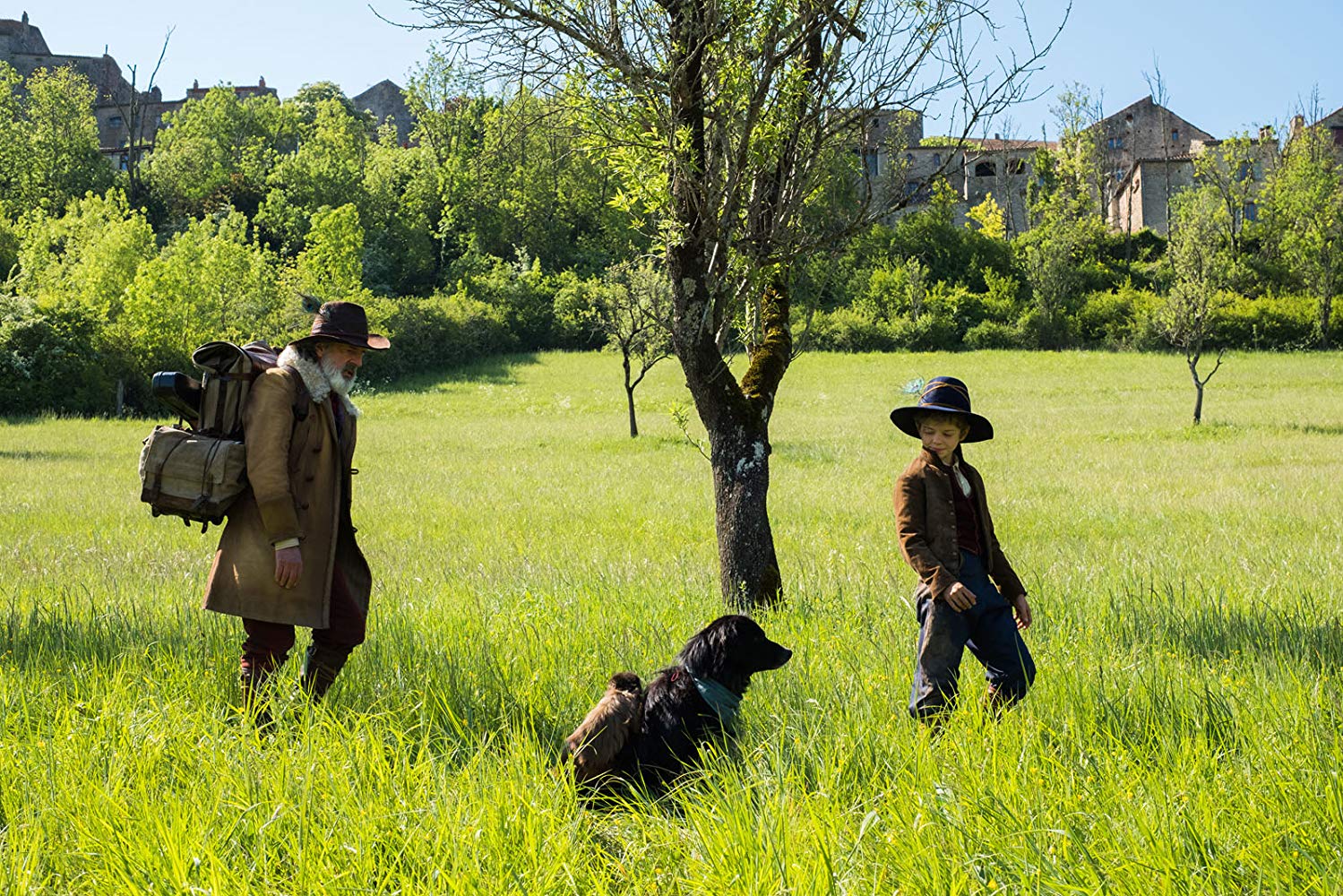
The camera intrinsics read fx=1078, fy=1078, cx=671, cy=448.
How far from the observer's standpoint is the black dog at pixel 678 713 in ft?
13.5

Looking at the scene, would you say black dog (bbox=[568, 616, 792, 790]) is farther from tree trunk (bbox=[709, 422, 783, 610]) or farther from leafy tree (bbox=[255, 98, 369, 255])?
leafy tree (bbox=[255, 98, 369, 255])

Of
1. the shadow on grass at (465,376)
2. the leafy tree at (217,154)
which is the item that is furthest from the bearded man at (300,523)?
the leafy tree at (217,154)

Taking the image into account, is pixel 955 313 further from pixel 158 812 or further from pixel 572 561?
pixel 158 812

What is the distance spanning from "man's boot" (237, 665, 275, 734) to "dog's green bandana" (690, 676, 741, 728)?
1843 millimetres

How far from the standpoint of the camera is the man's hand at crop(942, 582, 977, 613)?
4434 mm

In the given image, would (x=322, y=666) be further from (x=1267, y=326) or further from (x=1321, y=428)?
(x=1267, y=326)

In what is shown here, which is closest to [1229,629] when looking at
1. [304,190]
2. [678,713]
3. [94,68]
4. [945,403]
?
[945,403]

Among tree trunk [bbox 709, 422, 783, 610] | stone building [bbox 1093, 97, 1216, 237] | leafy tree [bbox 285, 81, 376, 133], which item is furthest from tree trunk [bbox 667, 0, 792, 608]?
leafy tree [bbox 285, 81, 376, 133]

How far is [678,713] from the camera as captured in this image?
4238 millimetres

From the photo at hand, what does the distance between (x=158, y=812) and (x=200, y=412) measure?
1.95 meters

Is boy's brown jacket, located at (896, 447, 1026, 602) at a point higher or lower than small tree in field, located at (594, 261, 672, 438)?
lower

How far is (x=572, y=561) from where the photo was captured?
10.5m

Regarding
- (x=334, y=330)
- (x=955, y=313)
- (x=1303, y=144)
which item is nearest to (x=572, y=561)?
(x=334, y=330)

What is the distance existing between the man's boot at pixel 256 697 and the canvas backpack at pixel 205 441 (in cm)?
76
